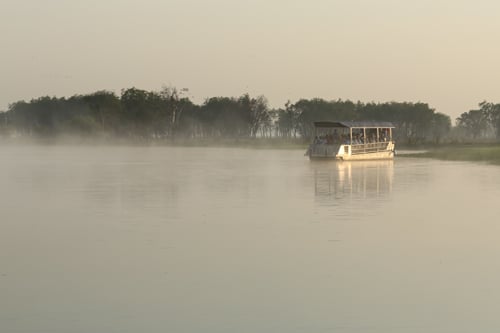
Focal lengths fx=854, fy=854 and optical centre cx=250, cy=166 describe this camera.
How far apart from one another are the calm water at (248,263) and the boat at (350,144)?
36.7 m

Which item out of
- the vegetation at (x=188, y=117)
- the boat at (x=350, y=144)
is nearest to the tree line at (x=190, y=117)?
the vegetation at (x=188, y=117)

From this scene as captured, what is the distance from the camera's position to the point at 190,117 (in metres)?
160

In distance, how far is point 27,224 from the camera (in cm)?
2188

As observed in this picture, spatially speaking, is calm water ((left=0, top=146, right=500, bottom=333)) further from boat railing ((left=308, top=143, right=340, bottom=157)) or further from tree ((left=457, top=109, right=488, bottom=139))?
tree ((left=457, top=109, right=488, bottom=139))

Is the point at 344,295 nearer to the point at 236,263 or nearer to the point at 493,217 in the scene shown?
the point at 236,263

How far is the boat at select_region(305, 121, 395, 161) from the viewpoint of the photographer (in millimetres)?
68000

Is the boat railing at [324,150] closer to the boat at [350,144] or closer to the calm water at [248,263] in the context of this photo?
the boat at [350,144]

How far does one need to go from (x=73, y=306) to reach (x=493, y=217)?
49.1ft

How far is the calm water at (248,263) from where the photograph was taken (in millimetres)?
11461

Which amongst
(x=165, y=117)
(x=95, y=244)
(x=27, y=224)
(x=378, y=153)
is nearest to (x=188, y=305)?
(x=95, y=244)

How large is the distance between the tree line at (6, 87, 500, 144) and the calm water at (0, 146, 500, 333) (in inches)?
4490

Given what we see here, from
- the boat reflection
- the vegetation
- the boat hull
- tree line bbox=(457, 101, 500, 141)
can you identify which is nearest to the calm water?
the boat reflection

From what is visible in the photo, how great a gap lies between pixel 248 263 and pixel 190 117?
14552cm

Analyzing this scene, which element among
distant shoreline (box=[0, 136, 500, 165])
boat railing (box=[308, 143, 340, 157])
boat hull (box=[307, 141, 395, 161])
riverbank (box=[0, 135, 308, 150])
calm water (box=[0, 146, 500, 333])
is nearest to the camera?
calm water (box=[0, 146, 500, 333])
